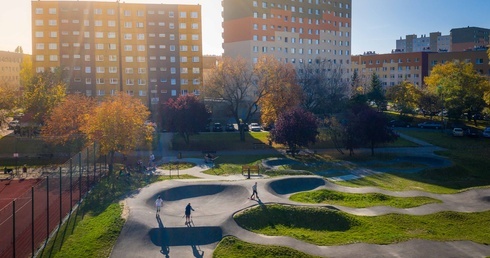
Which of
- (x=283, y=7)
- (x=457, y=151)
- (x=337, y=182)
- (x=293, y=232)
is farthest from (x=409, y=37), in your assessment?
(x=293, y=232)

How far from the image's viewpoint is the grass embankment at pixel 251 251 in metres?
19.8

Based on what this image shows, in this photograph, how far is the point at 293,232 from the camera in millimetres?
22906

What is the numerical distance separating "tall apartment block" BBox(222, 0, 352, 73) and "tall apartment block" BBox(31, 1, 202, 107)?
9.83m

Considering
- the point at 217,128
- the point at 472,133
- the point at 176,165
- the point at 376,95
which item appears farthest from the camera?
the point at 376,95

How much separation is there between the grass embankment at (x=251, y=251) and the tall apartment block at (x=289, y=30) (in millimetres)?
63048

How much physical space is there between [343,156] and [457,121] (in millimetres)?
30603

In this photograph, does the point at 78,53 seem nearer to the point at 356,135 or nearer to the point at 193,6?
the point at 193,6

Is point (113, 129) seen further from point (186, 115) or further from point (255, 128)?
point (255, 128)

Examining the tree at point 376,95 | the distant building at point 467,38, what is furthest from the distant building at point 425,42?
the tree at point 376,95

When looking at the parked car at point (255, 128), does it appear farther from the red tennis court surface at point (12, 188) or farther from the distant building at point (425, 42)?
the distant building at point (425, 42)

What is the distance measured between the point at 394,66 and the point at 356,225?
97.7 m

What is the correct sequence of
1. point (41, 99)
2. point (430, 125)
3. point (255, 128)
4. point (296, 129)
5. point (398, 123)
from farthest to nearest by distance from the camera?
1. point (398, 123)
2. point (430, 125)
3. point (255, 128)
4. point (41, 99)
5. point (296, 129)

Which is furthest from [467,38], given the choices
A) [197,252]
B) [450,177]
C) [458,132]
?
[197,252]

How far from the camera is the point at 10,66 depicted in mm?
120625
